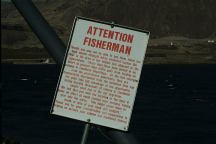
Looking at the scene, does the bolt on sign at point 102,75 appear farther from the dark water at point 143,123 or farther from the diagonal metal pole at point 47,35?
the dark water at point 143,123

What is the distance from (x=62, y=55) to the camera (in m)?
5.94

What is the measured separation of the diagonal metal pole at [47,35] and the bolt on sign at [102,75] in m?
0.12

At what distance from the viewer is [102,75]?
585 centimetres

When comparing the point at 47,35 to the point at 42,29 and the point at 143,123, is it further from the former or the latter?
the point at 143,123

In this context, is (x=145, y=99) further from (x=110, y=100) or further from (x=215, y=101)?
(x=110, y=100)

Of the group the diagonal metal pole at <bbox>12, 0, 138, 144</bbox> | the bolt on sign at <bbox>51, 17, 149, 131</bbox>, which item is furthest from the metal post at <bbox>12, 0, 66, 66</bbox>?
the bolt on sign at <bbox>51, 17, 149, 131</bbox>

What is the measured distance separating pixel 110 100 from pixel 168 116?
421 feet

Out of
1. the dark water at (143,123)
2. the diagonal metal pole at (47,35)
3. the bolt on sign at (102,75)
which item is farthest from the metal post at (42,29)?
the dark water at (143,123)

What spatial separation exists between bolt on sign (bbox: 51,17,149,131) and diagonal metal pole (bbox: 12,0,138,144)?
0.12m

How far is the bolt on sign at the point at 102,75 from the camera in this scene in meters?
5.83

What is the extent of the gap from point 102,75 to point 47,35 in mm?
750

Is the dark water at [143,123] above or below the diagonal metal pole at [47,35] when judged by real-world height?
above

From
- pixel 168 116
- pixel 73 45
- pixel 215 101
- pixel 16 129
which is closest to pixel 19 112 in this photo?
pixel 16 129

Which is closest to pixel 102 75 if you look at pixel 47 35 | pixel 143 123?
pixel 47 35
